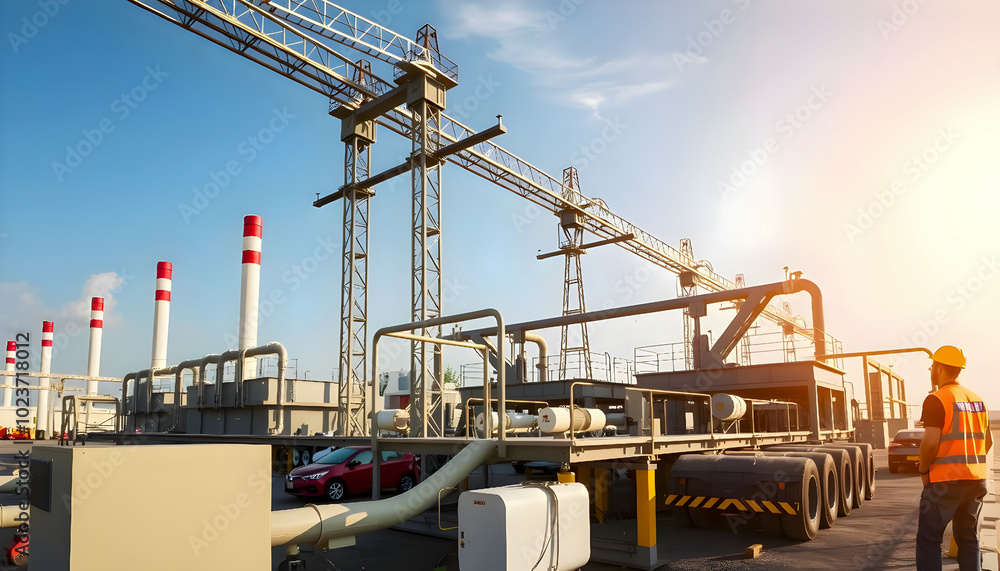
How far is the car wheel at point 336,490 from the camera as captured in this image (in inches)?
600

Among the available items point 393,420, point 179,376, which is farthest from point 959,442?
point 179,376

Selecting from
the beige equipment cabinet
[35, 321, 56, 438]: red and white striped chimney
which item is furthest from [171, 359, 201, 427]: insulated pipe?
[35, 321, 56, 438]: red and white striped chimney

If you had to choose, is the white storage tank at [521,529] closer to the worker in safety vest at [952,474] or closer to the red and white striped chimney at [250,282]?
the worker in safety vest at [952,474]

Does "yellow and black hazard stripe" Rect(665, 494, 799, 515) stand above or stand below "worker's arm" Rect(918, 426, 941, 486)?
below

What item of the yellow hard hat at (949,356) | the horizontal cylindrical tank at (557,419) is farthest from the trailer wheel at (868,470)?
the yellow hard hat at (949,356)

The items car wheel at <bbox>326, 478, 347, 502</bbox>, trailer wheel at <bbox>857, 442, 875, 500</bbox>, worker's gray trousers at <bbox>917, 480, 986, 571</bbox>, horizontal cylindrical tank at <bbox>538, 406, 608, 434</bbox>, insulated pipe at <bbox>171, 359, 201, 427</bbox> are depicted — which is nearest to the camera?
worker's gray trousers at <bbox>917, 480, 986, 571</bbox>

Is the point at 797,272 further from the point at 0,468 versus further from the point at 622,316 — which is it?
the point at 0,468

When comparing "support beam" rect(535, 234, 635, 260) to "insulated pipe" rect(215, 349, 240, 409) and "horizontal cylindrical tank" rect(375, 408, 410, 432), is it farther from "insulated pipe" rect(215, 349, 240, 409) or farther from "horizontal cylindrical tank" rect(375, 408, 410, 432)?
"horizontal cylindrical tank" rect(375, 408, 410, 432)

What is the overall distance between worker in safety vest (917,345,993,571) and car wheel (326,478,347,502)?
12.5m

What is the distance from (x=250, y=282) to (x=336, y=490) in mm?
22401

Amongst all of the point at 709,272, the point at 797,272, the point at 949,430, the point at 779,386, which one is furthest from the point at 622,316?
the point at 709,272

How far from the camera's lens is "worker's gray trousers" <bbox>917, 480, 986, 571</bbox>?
17.3 ft

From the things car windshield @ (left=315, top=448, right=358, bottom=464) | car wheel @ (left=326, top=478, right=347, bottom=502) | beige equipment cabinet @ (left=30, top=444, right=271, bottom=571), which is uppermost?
beige equipment cabinet @ (left=30, top=444, right=271, bottom=571)

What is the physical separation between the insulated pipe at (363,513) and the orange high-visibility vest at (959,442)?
14.1 feet
